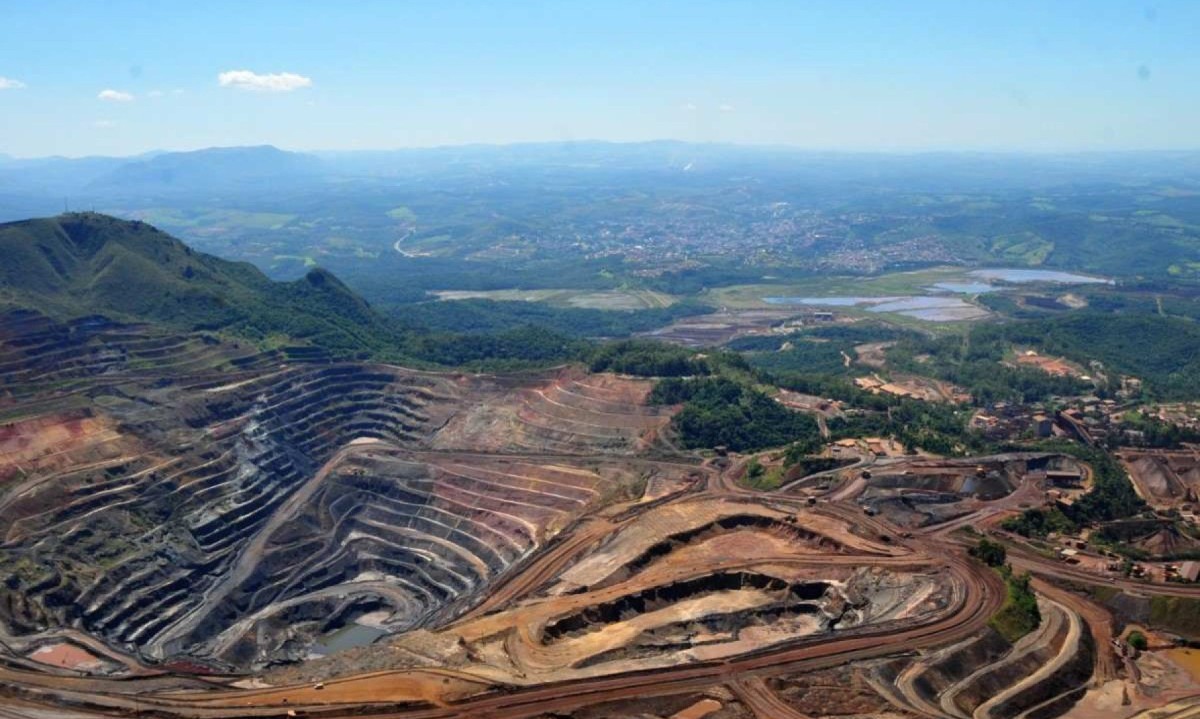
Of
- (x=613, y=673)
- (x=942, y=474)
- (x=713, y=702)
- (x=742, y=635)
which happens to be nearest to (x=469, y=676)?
(x=613, y=673)

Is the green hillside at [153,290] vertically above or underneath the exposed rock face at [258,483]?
above

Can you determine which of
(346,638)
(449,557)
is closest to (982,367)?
(449,557)

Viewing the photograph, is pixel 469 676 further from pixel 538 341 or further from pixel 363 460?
pixel 538 341

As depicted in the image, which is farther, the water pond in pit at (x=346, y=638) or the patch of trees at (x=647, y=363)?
the patch of trees at (x=647, y=363)

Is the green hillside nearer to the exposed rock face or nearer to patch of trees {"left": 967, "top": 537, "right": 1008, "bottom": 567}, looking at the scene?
the exposed rock face

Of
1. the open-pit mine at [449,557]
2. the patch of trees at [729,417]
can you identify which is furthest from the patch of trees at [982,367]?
the open-pit mine at [449,557]

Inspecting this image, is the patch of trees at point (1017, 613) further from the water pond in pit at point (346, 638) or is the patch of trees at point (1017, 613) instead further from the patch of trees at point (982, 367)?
the patch of trees at point (982, 367)

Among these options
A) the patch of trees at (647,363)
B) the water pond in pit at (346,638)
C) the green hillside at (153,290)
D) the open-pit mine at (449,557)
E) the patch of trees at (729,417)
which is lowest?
the water pond in pit at (346,638)
